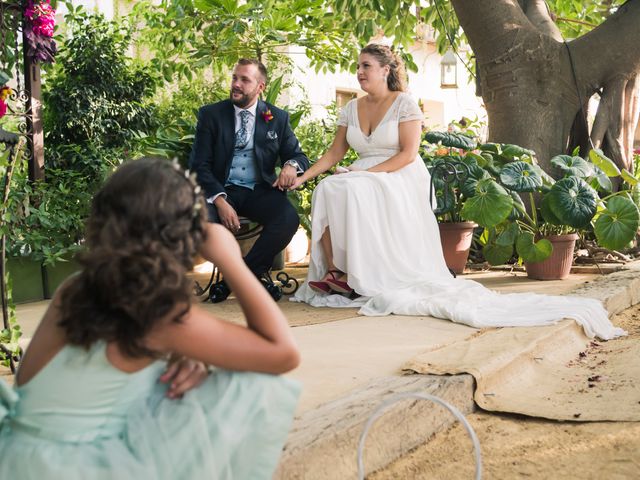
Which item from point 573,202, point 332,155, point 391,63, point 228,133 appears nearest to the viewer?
point 228,133

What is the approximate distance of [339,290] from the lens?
527 centimetres

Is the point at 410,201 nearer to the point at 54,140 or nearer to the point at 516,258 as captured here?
the point at 516,258

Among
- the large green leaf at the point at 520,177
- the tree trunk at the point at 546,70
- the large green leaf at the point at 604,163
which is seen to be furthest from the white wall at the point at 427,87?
the large green leaf at the point at 520,177

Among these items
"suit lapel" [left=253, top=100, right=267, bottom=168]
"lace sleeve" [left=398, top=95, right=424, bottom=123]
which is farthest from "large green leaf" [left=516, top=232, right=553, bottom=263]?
"suit lapel" [left=253, top=100, right=267, bottom=168]

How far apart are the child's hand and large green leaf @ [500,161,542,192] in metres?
4.62

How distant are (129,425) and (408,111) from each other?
13.8 feet

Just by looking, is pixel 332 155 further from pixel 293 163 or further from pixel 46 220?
pixel 46 220

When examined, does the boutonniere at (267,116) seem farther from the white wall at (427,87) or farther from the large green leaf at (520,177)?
the white wall at (427,87)

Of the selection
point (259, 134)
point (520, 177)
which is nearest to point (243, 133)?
point (259, 134)

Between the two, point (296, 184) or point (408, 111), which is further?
point (408, 111)

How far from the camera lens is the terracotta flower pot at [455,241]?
638 cm

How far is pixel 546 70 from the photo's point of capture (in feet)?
24.0

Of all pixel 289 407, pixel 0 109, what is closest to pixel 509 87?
pixel 0 109

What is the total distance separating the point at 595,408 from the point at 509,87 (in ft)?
15.9
